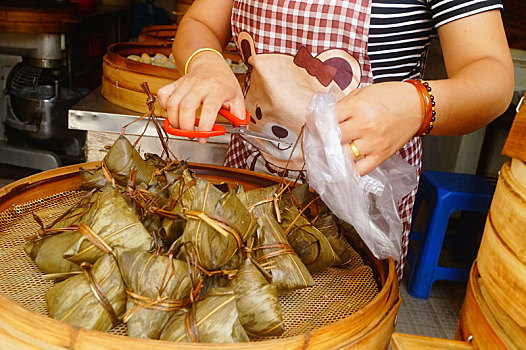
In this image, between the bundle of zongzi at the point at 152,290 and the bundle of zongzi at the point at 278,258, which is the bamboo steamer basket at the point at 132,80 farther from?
the bundle of zongzi at the point at 152,290

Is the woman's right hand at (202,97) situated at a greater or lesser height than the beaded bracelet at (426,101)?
lesser

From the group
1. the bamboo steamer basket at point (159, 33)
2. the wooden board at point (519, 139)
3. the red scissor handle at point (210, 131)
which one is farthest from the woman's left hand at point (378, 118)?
the bamboo steamer basket at point (159, 33)

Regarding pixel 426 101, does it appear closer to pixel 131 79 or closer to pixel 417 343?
pixel 417 343

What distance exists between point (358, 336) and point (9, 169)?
4.55 m

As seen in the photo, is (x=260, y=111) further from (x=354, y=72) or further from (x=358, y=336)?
(x=358, y=336)

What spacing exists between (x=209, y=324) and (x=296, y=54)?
0.95 meters

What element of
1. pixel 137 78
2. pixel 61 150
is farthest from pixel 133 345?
pixel 61 150

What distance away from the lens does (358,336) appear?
960 mm

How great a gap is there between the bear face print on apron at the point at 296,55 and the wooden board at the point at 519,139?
1.85ft

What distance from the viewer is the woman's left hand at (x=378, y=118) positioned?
109 cm

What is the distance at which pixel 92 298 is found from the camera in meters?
1.00

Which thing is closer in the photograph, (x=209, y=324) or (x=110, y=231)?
(x=209, y=324)

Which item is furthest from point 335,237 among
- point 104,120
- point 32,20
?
point 32,20

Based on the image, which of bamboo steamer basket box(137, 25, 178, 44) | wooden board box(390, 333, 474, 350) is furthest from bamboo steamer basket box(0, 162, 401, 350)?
bamboo steamer basket box(137, 25, 178, 44)
